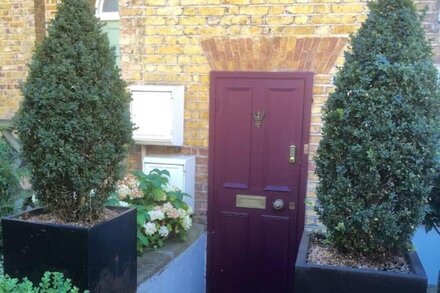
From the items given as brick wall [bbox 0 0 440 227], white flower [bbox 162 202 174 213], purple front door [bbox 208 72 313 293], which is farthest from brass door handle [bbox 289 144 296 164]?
white flower [bbox 162 202 174 213]

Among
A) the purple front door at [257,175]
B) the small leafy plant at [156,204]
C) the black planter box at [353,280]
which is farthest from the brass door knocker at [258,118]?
the black planter box at [353,280]

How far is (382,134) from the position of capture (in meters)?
1.92

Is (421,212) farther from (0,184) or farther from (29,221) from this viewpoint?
(0,184)

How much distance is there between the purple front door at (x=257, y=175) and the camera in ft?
11.6

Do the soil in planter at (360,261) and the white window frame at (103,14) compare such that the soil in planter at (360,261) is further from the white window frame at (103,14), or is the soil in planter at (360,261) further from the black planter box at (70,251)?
the white window frame at (103,14)

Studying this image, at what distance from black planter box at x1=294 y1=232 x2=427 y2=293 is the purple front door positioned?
161 cm

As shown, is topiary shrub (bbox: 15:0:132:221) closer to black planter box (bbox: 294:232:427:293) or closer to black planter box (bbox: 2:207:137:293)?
black planter box (bbox: 2:207:137:293)

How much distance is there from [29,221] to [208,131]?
1892mm

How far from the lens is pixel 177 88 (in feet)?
12.0

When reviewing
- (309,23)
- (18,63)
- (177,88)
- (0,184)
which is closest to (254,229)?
(177,88)

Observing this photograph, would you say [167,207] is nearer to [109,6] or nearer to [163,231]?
[163,231]

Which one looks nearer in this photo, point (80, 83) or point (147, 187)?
point (80, 83)

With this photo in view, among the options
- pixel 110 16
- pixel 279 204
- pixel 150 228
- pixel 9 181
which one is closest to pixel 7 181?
pixel 9 181

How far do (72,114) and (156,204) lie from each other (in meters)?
1.47
